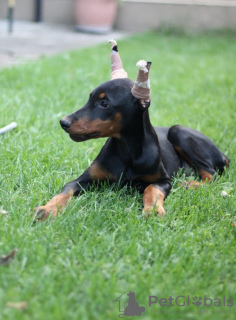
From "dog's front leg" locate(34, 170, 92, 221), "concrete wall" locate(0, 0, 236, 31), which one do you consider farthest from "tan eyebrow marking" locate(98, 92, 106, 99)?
"concrete wall" locate(0, 0, 236, 31)

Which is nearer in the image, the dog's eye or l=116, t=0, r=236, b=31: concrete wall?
the dog's eye

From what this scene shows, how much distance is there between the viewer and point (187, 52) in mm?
10727

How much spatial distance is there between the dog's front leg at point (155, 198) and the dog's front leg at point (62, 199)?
1.46 ft

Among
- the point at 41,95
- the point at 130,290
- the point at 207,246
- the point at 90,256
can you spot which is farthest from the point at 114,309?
the point at 41,95

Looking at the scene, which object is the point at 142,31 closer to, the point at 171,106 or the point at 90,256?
the point at 171,106

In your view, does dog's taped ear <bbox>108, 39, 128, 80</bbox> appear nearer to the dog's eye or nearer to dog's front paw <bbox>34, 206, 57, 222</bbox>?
the dog's eye

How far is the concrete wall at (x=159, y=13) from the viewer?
13852 mm

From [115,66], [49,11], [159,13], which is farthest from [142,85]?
[49,11]

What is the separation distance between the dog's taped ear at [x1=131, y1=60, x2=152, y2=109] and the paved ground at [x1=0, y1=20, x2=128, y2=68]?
4884 mm

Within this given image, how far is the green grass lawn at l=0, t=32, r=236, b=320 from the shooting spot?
2199 millimetres

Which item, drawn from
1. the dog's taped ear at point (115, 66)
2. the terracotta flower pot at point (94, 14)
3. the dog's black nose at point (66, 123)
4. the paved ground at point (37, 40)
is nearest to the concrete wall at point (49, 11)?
the paved ground at point (37, 40)

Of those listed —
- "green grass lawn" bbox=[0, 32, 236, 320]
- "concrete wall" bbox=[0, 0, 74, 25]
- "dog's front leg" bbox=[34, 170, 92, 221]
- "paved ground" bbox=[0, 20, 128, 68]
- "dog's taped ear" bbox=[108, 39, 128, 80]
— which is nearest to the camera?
"green grass lawn" bbox=[0, 32, 236, 320]

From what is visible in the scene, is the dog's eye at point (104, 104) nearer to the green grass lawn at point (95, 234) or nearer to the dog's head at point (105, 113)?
the dog's head at point (105, 113)

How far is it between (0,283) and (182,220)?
1375 millimetres
